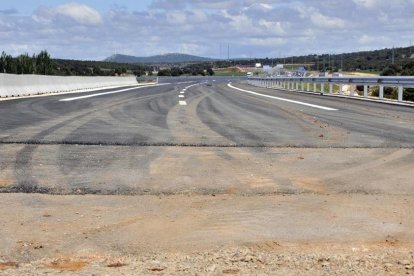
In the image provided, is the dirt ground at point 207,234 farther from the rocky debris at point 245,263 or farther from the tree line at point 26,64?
the tree line at point 26,64

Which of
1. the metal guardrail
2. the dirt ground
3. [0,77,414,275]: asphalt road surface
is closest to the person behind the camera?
the dirt ground

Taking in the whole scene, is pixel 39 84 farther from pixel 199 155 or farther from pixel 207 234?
pixel 207 234

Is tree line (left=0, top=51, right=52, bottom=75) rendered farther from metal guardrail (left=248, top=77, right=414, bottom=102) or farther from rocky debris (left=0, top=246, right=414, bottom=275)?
rocky debris (left=0, top=246, right=414, bottom=275)

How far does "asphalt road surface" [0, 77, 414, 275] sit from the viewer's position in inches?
223

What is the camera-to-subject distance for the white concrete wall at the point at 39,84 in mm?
30578

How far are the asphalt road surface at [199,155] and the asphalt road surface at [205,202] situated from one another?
0.11ft

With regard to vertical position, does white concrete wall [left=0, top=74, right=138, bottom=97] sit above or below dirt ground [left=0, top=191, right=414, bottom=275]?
above

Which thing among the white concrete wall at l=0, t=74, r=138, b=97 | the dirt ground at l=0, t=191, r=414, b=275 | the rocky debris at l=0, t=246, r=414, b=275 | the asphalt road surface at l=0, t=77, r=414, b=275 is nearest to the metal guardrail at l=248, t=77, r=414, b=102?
the asphalt road surface at l=0, t=77, r=414, b=275

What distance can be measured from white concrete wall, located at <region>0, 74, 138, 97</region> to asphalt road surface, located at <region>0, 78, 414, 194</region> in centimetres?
1389

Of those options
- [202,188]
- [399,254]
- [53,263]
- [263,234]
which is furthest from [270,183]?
[53,263]

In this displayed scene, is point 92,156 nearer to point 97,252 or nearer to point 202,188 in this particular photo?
point 202,188

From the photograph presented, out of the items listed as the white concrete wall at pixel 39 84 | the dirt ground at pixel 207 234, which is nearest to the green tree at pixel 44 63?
the white concrete wall at pixel 39 84

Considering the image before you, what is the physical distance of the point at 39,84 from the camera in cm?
3672

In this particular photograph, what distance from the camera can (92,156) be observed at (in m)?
10.9
